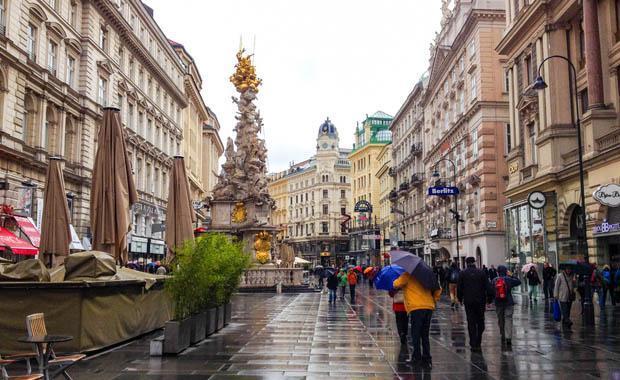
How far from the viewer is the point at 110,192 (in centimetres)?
1545

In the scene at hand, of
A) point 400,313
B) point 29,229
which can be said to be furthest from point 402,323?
point 29,229

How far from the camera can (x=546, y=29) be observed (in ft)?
100

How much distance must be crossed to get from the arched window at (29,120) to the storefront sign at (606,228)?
26803 millimetres

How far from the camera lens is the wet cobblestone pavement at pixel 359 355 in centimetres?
980

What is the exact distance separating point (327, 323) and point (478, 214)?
1132 inches

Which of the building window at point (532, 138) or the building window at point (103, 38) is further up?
the building window at point (103, 38)

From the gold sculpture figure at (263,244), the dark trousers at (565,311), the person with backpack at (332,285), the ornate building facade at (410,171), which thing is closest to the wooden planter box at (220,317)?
Result: the dark trousers at (565,311)

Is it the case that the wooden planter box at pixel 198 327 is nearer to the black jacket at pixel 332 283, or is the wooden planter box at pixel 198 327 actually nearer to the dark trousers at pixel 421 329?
the dark trousers at pixel 421 329

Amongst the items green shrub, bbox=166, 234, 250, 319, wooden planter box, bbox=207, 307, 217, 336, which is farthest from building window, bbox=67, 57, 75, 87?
green shrub, bbox=166, 234, 250, 319

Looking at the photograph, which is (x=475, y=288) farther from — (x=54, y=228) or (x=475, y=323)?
(x=54, y=228)

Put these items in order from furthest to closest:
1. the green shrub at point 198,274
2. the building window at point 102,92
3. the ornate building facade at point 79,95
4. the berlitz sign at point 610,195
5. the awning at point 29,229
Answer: the building window at point 102,92 < the ornate building facade at point 79,95 < the awning at point 29,229 < the berlitz sign at point 610,195 < the green shrub at point 198,274

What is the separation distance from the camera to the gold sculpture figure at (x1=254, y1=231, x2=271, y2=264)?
133 ft

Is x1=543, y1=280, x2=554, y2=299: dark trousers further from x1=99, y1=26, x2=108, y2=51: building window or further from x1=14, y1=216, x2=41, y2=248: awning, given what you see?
x1=99, y1=26, x2=108, y2=51: building window

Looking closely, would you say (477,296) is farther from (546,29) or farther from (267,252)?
(267,252)
